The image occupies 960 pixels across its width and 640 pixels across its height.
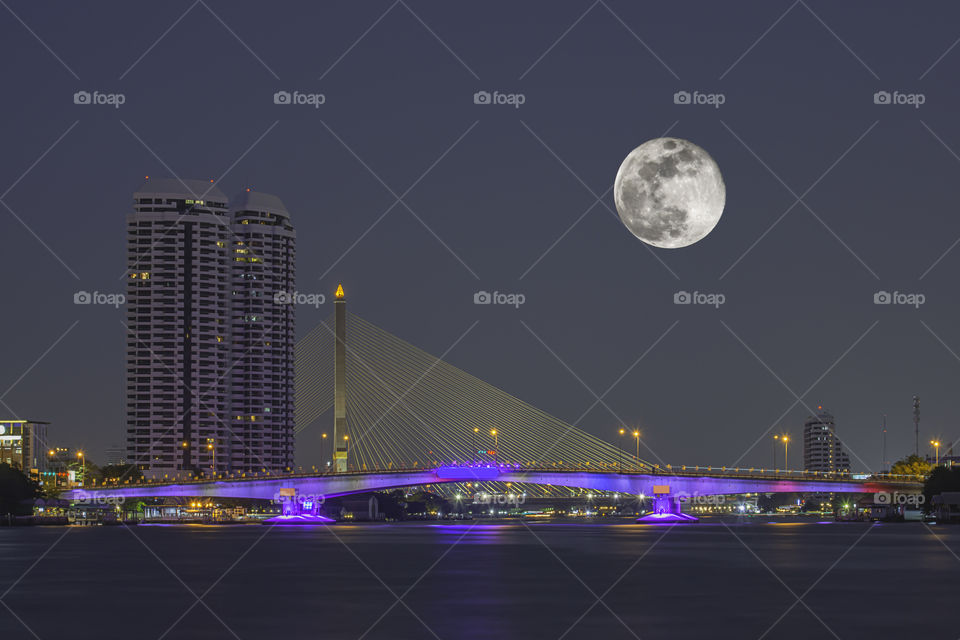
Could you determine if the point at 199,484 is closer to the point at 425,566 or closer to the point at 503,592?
the point at 425,566

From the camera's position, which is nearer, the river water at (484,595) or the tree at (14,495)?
the river water at (484,595)

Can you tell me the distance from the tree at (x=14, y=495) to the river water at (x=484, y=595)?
358 feet

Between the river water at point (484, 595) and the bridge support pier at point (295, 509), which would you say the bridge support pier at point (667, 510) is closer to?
the bridge support pier at point (295, 509)

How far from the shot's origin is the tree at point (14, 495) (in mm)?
179000

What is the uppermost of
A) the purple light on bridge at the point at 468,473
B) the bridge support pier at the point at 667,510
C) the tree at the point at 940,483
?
the purple light on bridge at the point at 468,473

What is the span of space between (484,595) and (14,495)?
151 metres

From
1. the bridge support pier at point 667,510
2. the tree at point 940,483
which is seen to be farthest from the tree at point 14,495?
the tree at point 940,483

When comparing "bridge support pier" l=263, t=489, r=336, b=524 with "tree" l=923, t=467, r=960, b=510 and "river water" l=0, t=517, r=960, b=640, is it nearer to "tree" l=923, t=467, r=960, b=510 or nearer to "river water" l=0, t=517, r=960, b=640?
"tree" l=923, t=467, r=960, b=510

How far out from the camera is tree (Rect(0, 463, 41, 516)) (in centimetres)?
17900

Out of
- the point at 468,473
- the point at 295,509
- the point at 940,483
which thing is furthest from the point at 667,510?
the point at 295,509

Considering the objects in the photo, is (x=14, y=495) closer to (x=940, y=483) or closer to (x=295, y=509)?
(x=295, y=509)

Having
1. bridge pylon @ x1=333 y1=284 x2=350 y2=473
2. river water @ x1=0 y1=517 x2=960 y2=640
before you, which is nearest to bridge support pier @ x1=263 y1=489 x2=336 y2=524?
bridge pylon @ x1=333 y1=284 x2=350 y2=473

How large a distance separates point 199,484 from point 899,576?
15102 cm

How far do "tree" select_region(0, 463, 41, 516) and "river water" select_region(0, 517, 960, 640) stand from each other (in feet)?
358
